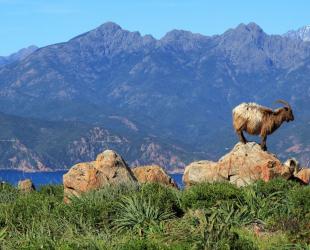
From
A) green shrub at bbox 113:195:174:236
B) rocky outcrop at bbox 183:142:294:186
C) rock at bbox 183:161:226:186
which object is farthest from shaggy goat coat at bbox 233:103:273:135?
green shrub at bbox 113:195:174:236

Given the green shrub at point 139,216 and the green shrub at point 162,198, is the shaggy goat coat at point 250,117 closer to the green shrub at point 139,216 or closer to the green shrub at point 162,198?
the green shrub at point 162,198

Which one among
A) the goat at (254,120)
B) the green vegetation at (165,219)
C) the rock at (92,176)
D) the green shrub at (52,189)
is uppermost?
the goat at (254,120)

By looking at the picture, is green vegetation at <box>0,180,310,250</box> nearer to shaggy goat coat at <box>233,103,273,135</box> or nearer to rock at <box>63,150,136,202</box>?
rock at <box>63,150,136,202</box>

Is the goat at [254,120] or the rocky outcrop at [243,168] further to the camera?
the goat at [254,120]

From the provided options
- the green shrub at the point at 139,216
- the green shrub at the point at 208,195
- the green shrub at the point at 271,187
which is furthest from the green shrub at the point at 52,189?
the green shrub at the point at 139,216

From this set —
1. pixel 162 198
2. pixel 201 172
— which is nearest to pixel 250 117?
pixel 201 172

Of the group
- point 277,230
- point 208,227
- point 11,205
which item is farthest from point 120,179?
point 208,227

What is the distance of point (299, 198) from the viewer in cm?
1933

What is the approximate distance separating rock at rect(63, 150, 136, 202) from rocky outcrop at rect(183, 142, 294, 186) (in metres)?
3.70

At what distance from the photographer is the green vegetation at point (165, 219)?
14.2 m

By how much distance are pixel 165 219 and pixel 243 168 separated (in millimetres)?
9630

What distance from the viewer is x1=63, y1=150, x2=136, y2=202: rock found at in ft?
76.5

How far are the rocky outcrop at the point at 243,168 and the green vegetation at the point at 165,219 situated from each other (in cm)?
389

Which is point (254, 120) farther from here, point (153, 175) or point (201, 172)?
point (153, 175)
